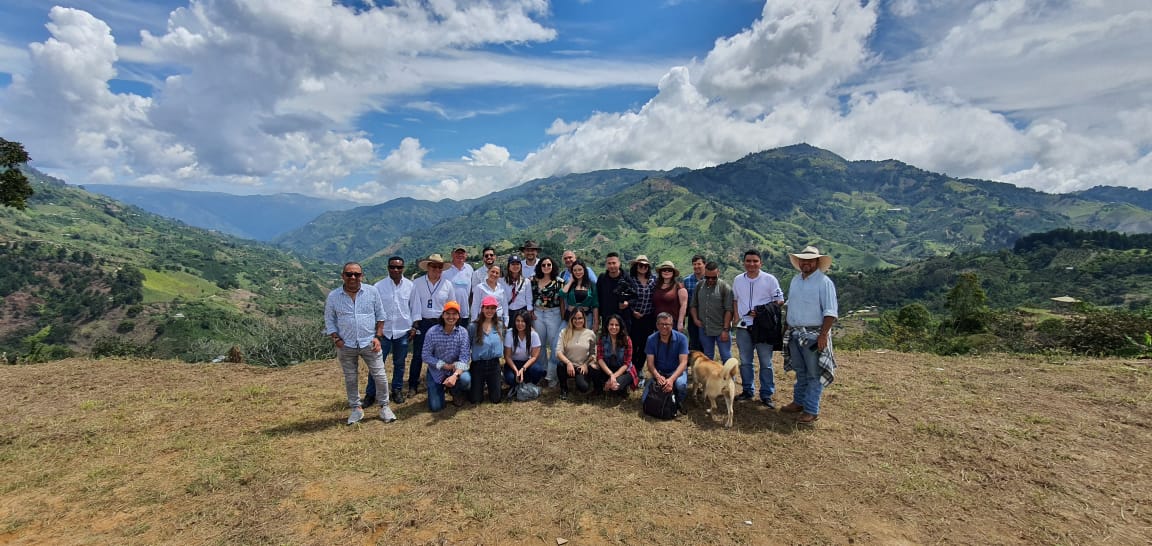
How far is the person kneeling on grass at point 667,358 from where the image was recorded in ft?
20.6

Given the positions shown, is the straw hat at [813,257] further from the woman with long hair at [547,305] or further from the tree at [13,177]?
the tree at [13,177]

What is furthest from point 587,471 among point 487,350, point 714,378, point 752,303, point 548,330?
point 752,303

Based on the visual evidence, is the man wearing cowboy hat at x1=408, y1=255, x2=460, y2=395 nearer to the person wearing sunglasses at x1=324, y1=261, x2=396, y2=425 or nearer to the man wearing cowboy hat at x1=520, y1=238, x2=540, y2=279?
the person wearing sunglasses at x1=324, y1=261, x2=396, y2=425

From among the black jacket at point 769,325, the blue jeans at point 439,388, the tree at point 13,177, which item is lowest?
the blue jeans at point 439,388

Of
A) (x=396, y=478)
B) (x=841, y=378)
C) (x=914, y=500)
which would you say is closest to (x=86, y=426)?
(x=396, y=478)

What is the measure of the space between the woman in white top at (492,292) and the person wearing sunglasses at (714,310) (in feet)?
9.67

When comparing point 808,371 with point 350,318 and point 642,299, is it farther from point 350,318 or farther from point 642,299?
point 350,318

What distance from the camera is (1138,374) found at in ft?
25.6

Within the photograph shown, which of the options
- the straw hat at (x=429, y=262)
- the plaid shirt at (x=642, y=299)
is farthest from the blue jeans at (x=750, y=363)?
the straw hat at (x=429, y=262)

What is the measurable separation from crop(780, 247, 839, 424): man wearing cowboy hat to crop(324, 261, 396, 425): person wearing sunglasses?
531 centimetres

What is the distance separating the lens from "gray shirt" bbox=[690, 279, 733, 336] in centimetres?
662

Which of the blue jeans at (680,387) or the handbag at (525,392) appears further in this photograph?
the handbag at (525,392)

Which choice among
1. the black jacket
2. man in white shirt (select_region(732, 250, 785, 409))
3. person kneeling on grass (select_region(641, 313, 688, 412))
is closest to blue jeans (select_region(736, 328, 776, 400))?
man in white shirt (select_region(732, 250, 785, 409))

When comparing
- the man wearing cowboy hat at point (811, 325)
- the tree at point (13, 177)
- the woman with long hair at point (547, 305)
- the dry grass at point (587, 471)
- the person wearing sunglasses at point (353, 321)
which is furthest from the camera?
the tree at point (13, 177)
